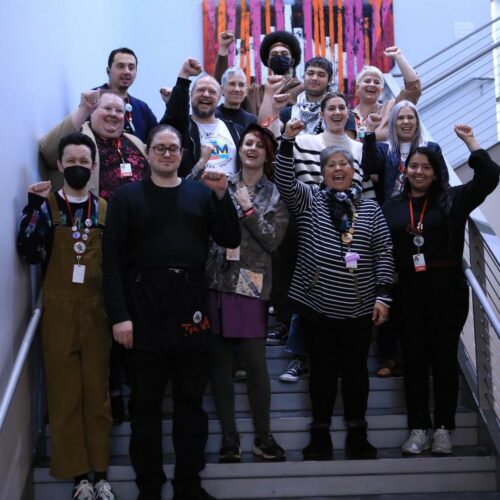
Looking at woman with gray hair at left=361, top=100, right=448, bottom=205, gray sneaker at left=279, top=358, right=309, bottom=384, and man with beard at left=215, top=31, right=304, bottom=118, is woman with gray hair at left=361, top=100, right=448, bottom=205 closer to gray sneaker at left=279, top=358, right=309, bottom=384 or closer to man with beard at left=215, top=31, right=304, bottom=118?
man with beard at left=215, top=31, right=304, bottom=118

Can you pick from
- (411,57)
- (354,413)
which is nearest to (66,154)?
(354,413)

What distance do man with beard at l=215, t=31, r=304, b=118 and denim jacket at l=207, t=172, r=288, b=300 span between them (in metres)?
1.14

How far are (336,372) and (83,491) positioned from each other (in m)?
1.20

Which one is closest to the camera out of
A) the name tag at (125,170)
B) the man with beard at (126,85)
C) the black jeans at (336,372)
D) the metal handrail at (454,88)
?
the black jeans at (336,372)

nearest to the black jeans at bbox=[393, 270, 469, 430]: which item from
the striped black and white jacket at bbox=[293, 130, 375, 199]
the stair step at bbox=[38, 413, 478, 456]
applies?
the stair step at bbox=[38, 413, 478, 456]

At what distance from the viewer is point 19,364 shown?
3.20m

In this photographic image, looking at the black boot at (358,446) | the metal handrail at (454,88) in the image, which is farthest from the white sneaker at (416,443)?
the metal handrail at (454,88)

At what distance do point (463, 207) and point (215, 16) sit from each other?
16.4ft

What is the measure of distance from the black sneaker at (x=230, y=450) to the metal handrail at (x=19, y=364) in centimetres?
92

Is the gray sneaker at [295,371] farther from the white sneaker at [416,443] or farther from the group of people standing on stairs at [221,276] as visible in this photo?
the white sneaker at [416,443]

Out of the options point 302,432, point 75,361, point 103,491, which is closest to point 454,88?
point 302,432

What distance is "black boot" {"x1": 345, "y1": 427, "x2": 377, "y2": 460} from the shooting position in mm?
3545

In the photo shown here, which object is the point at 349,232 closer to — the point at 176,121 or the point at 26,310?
the point at 176,121

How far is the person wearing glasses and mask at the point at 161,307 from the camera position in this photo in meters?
3.29
